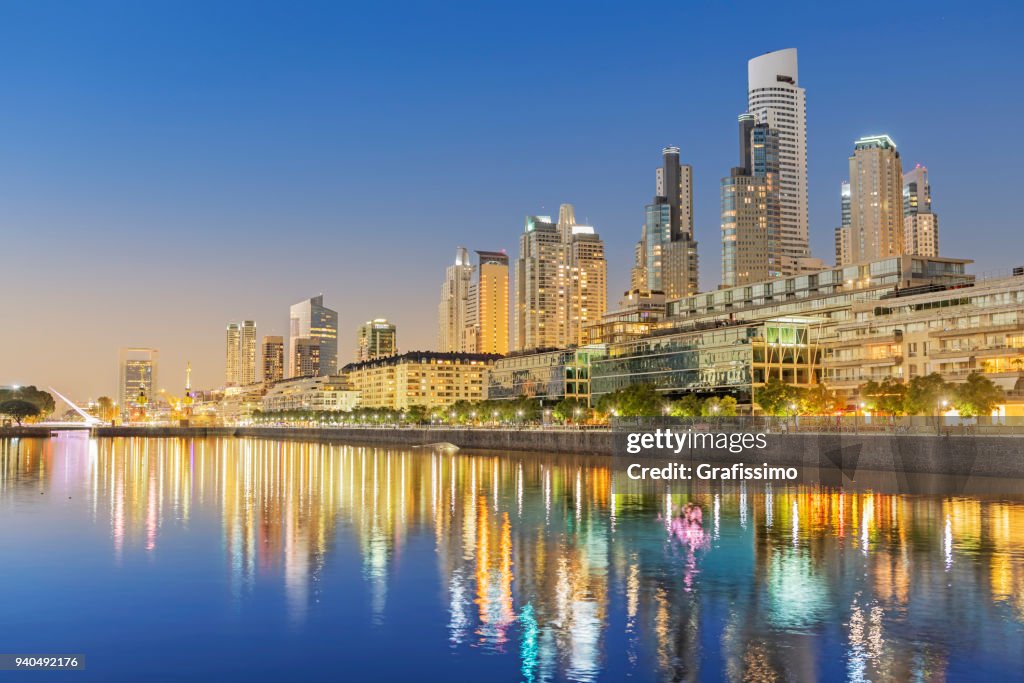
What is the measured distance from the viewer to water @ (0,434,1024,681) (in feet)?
94.9

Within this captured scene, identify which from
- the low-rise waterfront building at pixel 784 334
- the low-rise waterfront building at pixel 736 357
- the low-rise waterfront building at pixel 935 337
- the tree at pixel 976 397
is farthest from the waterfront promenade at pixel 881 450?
the low-rise waterfront building at pixel 784 334

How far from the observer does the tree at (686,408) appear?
140 meters

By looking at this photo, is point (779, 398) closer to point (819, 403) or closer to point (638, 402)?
point (819, 403)

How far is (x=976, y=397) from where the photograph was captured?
96125mm

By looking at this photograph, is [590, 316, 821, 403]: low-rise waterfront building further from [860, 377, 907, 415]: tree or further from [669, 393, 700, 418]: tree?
[860, 377, 907, 415]: tree

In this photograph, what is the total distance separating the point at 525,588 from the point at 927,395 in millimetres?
76450

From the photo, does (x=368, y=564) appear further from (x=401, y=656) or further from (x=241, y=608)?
(x=401, y=656)

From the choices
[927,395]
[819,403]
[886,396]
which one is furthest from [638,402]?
[927,395]

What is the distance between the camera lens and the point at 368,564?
45.2 meters

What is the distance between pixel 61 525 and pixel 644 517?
119 feet

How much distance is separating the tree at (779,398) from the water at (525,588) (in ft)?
179

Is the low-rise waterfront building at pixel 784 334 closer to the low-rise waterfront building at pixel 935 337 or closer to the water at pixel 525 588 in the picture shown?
the low-rise waterfront building at pixel 935 337

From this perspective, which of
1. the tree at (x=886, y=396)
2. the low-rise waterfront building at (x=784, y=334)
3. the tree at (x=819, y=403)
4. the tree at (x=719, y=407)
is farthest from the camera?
the low-rise waterfront building at (x=784, y=334)

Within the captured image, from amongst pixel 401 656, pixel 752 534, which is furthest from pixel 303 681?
pixel 752 534
